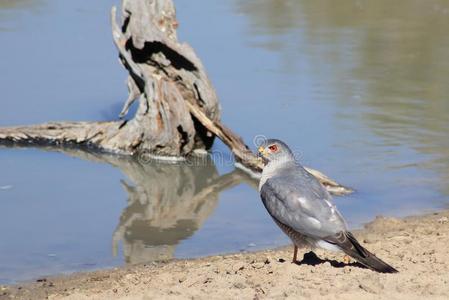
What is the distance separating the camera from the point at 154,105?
1080cm

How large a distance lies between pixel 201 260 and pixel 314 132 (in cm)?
366

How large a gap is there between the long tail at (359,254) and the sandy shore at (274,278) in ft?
0.20

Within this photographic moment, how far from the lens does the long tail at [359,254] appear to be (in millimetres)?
6590

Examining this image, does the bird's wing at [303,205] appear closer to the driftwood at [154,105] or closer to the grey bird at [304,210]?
the grey bird at [304,210]

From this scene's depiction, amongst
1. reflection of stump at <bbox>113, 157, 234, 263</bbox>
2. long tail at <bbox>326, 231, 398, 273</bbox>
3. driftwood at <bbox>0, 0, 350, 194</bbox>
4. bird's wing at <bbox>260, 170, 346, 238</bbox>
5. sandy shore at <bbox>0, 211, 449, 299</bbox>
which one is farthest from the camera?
driftwood at <bbox>0, 0, 350, 194</bbox>

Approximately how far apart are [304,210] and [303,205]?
0.04 metres

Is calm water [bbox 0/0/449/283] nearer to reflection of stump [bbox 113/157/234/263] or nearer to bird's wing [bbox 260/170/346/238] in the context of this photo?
reflection of stump [bbox 113/157/234/263]

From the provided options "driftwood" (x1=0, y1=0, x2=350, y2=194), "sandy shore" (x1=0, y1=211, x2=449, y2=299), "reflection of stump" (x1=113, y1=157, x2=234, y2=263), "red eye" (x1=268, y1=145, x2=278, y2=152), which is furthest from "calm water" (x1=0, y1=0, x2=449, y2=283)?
"red eye" (x1=268, y1=145, x2=278, y2=152)

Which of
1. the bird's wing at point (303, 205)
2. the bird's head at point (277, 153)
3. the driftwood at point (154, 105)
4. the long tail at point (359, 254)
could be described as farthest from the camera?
the driftwood at point (154, 105)

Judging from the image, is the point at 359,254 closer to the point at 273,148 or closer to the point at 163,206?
the point at 273,148

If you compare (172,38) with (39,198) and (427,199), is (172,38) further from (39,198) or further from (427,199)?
(427,199)

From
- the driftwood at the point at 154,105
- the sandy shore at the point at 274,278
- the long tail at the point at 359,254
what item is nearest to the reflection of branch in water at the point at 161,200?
the driftwood at the point at 154,105

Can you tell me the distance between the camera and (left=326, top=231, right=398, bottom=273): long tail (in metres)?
6.59

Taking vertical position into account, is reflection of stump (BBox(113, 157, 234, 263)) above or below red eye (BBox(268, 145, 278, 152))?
below
